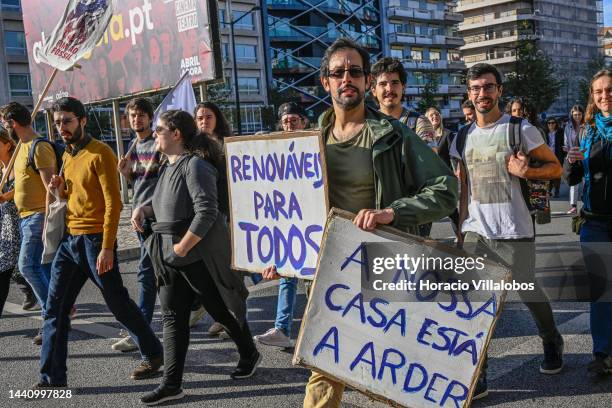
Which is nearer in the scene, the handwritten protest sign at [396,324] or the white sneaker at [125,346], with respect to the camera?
the handwritten protest sign at [396,324]

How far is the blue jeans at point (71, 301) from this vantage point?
166 inches

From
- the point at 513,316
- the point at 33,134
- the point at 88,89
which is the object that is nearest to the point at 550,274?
the point at 513,316

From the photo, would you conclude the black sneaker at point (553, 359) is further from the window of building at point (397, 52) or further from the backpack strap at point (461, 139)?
the window of building at point (397, 52)

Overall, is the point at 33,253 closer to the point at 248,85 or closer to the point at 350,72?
the point at 350,72

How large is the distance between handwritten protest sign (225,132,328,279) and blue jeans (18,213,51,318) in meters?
2.82

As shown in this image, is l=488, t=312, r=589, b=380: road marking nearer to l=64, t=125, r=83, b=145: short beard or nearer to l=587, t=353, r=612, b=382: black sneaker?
l=587, t=353, r=612, b=382: black sneaker

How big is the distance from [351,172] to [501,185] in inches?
55.2

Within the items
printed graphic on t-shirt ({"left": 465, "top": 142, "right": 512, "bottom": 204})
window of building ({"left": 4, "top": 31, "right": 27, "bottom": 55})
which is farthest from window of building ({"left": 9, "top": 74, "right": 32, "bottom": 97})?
printed graphic on t-shirt ({"left": 465, "top": 142, "right": 512, "bottom": 204})

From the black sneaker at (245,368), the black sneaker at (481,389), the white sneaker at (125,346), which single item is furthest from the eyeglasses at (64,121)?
the black sneaker at (481,389)

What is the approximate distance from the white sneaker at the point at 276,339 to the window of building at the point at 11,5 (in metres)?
51.9

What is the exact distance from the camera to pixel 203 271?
4.02m

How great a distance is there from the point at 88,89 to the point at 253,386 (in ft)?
47.4

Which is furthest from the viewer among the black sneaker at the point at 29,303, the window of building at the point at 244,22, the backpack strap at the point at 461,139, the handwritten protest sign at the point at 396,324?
the window of building at the point at 244,22

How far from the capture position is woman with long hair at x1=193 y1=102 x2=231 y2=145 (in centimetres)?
532
